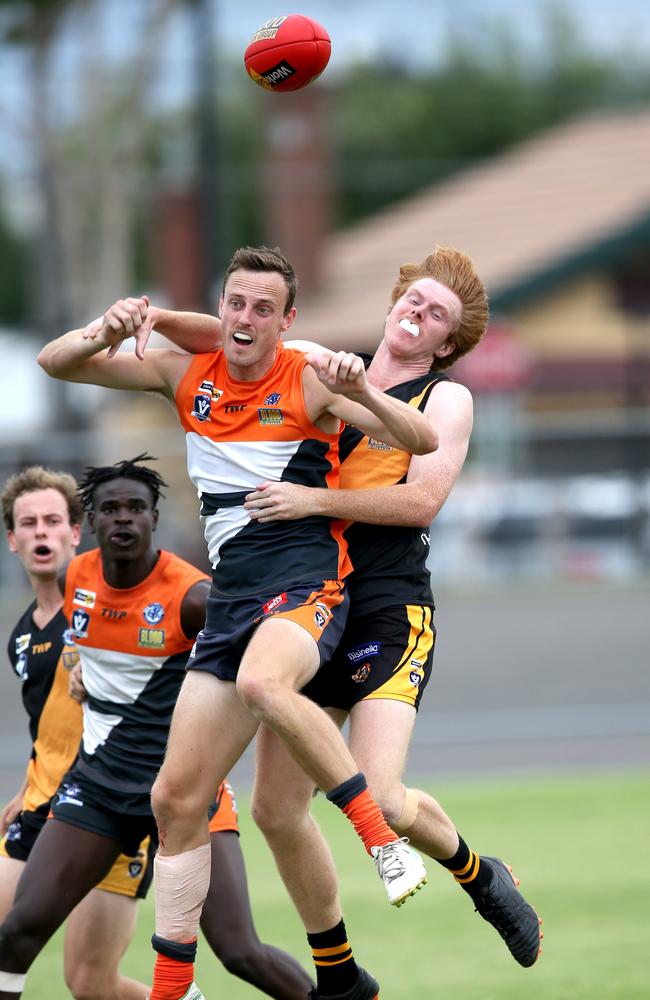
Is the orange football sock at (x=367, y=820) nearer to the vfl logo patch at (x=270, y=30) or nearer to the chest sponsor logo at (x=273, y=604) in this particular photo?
the chest sponsor logo at (x=273, y=604)

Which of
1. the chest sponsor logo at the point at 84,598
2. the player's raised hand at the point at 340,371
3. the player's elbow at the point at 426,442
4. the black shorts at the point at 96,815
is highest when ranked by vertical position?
the player's raised hand at the point at 340,371

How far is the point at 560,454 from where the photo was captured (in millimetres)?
21719

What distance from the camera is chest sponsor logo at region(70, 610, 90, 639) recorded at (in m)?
6.06

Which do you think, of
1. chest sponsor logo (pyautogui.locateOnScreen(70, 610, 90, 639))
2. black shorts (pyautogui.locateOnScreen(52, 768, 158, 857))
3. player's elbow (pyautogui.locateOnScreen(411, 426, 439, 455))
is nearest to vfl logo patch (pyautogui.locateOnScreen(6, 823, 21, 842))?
black shorts (pyautogui.locateOnScreen(52, 768, 158, 857))

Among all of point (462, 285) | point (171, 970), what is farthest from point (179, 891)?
point (462, 285)

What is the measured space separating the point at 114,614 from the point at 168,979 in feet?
4.45

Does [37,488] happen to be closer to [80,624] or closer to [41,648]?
[41,648]

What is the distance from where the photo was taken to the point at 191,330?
585 cm

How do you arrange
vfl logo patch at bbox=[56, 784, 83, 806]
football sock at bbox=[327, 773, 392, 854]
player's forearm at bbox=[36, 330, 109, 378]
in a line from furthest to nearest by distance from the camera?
vfl logo patch at bbox=[56, 784, 83, 806]
player's forearm at bbox=[36, 330, 109, 378]
football sock at bbox=[327, 773, 392, 854]

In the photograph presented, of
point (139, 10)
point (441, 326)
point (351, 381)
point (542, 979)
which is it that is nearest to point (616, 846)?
point (542, 979)

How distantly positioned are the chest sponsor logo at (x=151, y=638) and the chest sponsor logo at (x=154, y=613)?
0.10 feet

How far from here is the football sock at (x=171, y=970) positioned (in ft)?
18.1

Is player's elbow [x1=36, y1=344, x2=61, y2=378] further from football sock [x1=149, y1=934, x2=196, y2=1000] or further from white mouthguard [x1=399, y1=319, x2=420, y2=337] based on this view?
football sock [x1=149, y1=934, x2=196, y2=1000]

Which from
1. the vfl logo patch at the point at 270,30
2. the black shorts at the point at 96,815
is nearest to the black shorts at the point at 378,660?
the black shorts at the point at 96,815
